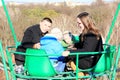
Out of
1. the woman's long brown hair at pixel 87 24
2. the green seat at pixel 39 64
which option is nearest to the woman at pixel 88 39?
the woman's long brown hair at pixel 87 24

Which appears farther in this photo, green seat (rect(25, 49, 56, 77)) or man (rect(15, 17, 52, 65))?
man (rect(15, 17, 52, 65))

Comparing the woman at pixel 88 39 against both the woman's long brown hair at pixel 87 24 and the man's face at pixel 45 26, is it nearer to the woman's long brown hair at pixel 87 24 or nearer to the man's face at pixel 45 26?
the woman's long brown hair at pixel 87 24

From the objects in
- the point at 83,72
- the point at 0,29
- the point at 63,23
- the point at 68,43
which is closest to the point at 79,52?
the point at 83,72

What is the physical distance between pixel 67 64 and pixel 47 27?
84 centimetres

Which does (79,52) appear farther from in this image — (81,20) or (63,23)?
(63,23)

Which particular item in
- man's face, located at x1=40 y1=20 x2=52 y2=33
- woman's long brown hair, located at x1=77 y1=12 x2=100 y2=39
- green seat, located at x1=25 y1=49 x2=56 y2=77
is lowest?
green seat, located at x1=25 y1=49 x2=56 y2=77

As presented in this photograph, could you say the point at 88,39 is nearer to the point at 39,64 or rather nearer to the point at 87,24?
the point at 87,24

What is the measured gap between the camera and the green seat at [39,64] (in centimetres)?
307

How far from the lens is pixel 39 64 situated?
3.08 metres

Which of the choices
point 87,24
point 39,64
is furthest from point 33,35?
point 39,64

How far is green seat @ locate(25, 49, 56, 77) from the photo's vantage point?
3.07 metres

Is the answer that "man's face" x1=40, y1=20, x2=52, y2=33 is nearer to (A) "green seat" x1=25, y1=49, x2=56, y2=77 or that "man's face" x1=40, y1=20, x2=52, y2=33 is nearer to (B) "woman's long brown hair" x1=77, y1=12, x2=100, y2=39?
(B) "woman's long brown hair" x1=77, y1=12, x2=100, y2=39

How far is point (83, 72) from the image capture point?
3.56 meters

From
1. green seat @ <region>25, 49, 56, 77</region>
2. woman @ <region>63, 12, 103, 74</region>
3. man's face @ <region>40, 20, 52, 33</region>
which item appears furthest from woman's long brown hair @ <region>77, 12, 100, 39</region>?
man's face @ <region>40, 20, 52, 33</region>
